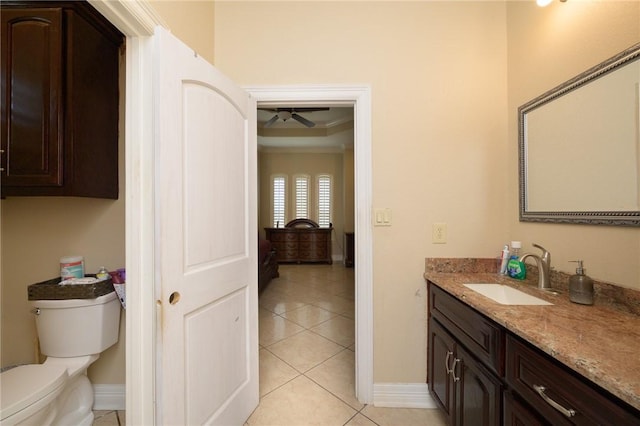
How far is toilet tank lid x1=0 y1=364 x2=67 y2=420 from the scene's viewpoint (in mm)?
1026

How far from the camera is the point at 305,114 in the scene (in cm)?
428

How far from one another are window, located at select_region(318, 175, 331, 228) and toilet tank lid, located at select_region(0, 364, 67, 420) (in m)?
5.15

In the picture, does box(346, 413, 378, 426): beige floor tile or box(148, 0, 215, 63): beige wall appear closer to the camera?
box(148, 0, 215, 63): beige wall

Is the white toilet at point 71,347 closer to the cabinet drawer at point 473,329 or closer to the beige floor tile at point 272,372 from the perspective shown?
the beige floor tile at point 272,372

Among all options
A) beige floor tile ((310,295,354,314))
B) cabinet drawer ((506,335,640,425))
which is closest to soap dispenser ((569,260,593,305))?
cabinet drawer ((506,335,640,425))

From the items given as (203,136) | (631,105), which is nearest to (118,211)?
(203,136)

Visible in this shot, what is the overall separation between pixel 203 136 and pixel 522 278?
6.40ft

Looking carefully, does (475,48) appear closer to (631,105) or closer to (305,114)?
(631,105)

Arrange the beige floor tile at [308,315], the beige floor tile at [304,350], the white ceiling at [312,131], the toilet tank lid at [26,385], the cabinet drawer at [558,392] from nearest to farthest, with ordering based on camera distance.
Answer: the cabinet drawer at [558,392]
the toilet tank lid at [26,385]
the beige floor tile at [304,350]
the beige floor tile at [308,315]
the white ceiling at [312,131]

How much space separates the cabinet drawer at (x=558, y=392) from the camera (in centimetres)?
55

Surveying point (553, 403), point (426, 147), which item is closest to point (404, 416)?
point (553, 403)

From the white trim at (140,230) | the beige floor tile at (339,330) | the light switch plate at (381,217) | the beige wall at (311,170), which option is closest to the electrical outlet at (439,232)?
the light switch plate at (381,217)

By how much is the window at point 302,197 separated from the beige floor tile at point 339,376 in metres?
4.31

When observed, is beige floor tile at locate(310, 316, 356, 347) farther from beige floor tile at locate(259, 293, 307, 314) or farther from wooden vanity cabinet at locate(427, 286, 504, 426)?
wooden vanity cabinet at locate(427, 286, 504, 426)
